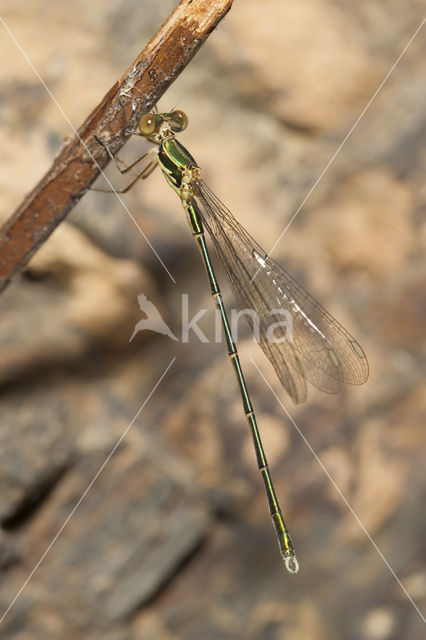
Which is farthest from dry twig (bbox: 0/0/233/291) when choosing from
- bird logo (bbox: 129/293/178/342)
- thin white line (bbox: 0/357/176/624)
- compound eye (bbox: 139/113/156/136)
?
thin white line (bbox: 0/357/176/624)

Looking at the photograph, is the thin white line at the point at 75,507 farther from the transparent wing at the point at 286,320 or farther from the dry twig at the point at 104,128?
the dry twig at the point at 104,128

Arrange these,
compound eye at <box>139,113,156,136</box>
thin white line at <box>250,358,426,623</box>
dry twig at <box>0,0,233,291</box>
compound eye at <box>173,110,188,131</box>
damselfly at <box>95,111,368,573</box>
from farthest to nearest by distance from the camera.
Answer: thin white line at <box>250,358,426,623</box>, damselfly at <box>95,111,368,573</box>, compound eye at <box>173,110,188,131</box>, compound eye at <box>139,113,156,136</box>, dry twig at <box>0,0,233,291</box>

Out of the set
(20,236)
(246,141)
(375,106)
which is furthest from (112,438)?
(375,106)

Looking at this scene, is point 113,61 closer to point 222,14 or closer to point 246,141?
point 246,141

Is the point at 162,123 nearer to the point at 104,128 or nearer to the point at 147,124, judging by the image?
the point at 147,124

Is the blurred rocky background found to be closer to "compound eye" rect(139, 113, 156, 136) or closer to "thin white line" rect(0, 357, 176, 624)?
"thin white line" rect(0, 357, 176, 624)

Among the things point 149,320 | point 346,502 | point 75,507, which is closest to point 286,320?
point 149,320
